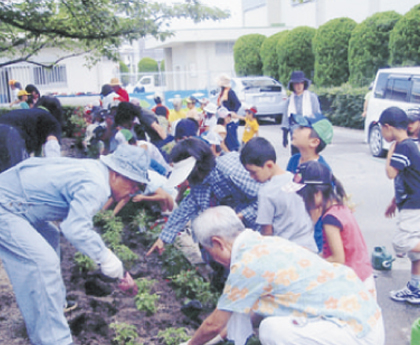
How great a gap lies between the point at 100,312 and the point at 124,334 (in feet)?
2.03

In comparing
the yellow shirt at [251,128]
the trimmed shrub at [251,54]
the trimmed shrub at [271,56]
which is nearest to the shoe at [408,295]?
the yellow shirt at [251,128]

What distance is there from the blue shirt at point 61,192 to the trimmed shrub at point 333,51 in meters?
18.4

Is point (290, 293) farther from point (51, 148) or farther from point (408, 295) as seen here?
point (51, 148)

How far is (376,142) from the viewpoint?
12.5 meters

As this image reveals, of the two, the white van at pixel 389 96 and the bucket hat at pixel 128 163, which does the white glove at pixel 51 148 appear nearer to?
the bucket hat at pixel 128 163

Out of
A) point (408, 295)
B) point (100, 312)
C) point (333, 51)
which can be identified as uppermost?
point (333, 51)

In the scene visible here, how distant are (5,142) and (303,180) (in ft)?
10.7

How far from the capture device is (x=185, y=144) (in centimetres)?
404

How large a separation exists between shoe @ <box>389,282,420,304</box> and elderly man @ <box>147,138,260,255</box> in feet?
5.34

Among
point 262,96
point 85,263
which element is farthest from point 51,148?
point 262,96

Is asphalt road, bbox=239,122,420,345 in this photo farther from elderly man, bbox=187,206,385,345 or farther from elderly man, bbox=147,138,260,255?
elderly man, bbox=187,206,385,345

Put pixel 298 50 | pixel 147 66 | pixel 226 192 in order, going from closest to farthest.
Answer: pixel 226 192, pixel 298 50, pixel 147 66

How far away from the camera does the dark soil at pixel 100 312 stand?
3.85 m

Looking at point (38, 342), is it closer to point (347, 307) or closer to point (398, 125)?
point (347, 307)
